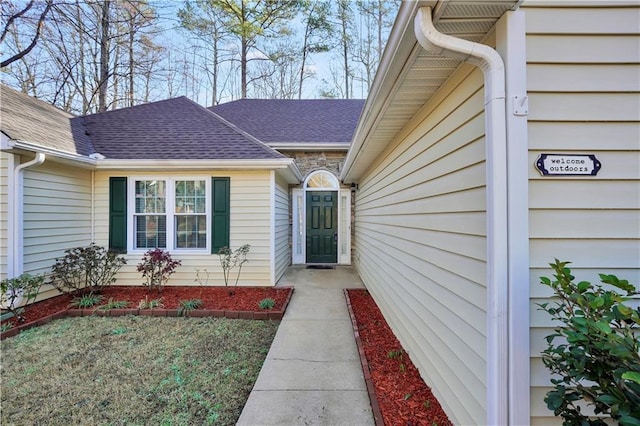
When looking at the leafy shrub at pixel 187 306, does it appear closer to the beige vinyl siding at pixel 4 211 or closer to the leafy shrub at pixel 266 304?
the leafy shrub at pixel 266 304

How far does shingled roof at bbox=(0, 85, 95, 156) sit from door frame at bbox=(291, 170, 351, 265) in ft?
16.1

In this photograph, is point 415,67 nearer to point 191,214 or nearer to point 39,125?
point 191,214

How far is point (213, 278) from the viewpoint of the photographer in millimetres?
5973

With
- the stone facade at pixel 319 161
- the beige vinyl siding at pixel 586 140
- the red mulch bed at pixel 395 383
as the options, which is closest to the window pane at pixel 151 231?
the stone facade at pixel 319 161

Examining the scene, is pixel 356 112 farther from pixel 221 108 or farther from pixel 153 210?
pixel 153 210

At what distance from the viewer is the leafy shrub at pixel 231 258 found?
19.0 feet

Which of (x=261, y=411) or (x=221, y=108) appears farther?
(x=221, y=108)

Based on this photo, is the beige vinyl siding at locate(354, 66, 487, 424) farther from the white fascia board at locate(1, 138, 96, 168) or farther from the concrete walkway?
the white fascia board at locate(1, 138, 96, 168)

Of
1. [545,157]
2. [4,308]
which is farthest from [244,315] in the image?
[545,157]

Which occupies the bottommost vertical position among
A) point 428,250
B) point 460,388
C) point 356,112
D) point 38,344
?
point 38,344

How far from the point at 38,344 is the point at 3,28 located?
805 cm

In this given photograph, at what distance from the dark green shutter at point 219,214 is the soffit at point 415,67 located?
3.39 meters

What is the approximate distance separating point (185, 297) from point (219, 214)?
1.67 m

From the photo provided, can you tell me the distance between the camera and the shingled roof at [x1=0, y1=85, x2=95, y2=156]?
480 centimetres
